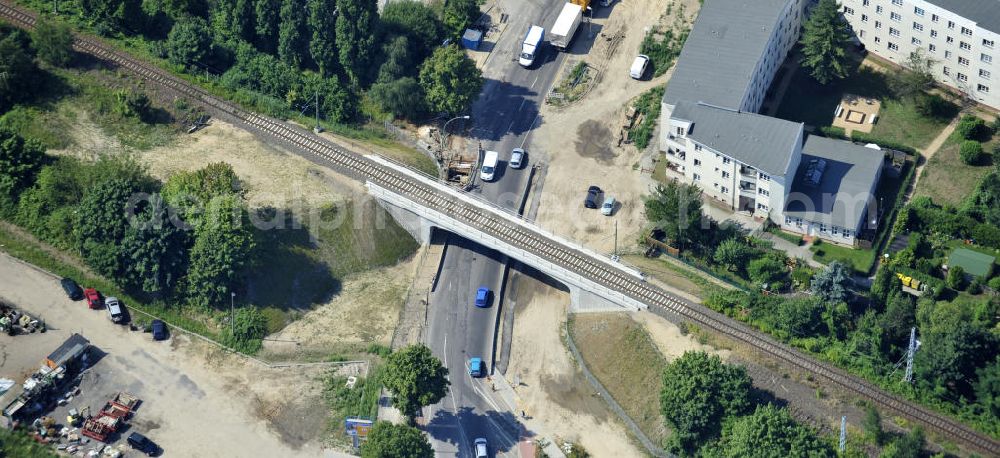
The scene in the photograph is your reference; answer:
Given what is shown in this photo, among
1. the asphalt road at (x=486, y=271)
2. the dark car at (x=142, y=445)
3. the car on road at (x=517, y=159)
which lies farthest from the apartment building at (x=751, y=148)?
the dark car at (x=142, y=445)

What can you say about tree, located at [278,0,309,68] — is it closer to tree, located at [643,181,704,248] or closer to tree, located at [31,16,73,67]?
tree, located at [31,16,73,67]

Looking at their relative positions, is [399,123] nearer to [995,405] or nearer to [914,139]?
[914,139]

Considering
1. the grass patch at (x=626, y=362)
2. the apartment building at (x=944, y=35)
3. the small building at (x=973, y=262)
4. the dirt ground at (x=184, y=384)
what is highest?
the apartment building at (x=944, y=35)

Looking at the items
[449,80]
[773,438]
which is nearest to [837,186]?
[773,438]

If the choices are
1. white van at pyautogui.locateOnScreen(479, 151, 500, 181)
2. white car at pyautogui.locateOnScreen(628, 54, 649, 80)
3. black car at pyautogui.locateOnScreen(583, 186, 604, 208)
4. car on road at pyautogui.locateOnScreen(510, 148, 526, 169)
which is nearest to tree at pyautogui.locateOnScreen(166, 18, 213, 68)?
white van at pyautogui.locateOnScreen(479, 151, 500, 181)

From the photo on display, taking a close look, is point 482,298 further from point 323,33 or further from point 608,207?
point 323,33

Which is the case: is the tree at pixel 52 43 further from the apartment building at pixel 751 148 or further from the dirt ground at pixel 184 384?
the apartment building at pixel 751 148
